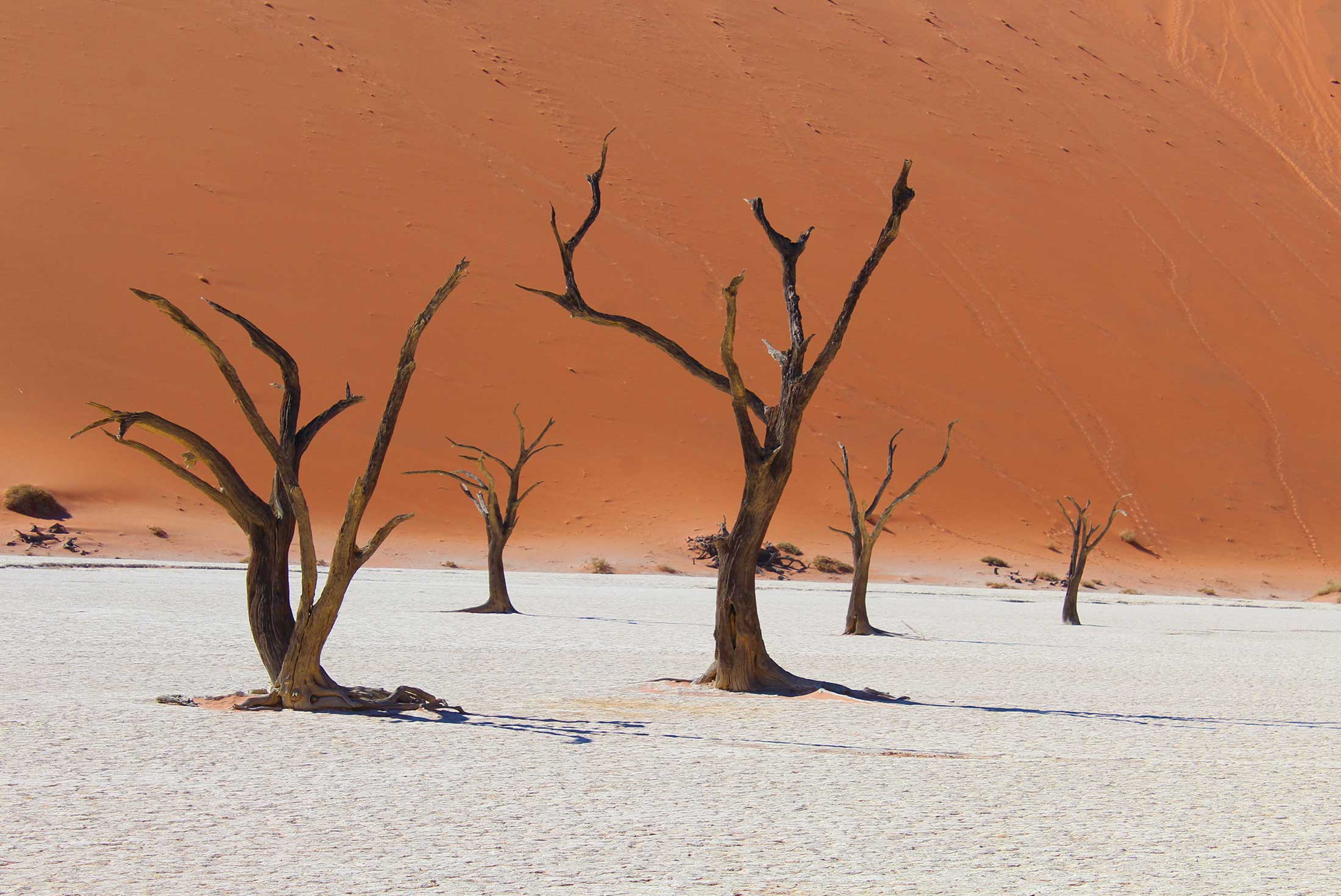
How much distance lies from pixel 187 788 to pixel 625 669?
6.57 meters

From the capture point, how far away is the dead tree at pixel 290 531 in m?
8.84

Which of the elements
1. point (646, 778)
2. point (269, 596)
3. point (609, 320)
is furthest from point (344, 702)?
point (609, 320)

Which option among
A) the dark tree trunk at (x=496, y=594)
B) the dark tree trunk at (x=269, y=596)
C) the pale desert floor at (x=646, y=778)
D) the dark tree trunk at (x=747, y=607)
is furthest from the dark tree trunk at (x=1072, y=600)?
the dark tree trunk at (x=269, y=596)

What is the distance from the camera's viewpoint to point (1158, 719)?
397 inches

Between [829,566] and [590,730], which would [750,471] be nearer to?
[590,730]

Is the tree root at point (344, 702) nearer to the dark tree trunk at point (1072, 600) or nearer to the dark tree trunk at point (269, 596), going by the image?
the dark tree trunk at point (269, 596)

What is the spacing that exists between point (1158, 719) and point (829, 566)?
25911mm

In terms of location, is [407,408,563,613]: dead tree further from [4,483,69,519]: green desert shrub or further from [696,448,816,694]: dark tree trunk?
[4,483,69,519]: green desert shrub

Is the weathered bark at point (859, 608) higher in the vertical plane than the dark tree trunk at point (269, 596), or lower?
higher

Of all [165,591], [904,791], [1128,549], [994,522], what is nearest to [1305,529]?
[1128,549]

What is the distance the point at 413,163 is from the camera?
47906 millimetres

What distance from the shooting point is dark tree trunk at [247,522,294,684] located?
9.19 m

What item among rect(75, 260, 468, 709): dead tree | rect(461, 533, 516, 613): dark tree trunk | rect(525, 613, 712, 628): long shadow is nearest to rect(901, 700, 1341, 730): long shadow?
rect(75, 260, 468, 709): dead tree

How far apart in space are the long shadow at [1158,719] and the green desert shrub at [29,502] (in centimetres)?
2695
